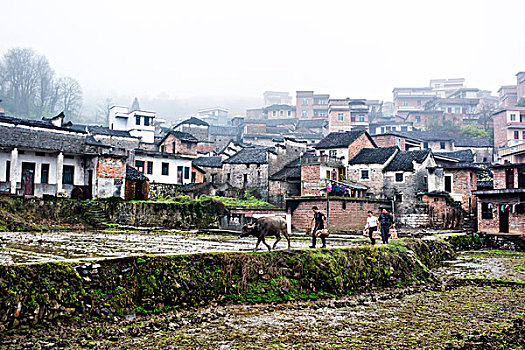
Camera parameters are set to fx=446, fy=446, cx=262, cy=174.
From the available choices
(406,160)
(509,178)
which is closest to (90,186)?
(406,160)

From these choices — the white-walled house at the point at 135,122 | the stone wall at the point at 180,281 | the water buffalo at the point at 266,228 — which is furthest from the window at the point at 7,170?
the white-walled house at the point at 135,122

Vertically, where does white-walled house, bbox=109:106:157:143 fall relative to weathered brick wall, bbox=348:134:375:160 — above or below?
above

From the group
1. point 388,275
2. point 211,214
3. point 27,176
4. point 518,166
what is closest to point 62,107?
point 27,176

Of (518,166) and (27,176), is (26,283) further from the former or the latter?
(518,166)

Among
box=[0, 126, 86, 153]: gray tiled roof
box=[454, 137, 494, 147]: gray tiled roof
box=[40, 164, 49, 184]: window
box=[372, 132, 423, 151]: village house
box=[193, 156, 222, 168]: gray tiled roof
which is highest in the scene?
box=[454, 137, 494, 147]: gray tiled roof

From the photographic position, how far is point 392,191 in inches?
1868

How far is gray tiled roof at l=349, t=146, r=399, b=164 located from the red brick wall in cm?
2687

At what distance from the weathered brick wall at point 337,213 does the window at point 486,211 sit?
999cm

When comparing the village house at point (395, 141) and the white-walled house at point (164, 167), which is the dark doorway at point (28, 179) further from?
the village house at point (395, 141)

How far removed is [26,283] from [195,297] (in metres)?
3.59

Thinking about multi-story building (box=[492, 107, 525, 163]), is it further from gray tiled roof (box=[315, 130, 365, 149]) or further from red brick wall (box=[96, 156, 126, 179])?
red brick wall (box=[96, 156, 126, 179])

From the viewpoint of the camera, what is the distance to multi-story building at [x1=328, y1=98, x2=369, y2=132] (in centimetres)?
7769

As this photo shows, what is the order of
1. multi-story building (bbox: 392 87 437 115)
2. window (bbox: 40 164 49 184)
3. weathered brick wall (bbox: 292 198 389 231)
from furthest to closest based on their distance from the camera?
1. multi-story building (bbox: 392 87 437 115)
2. weathered brick wall (bbox: 292 198 389 231)
3. window (bbox: 40 164 49 184)

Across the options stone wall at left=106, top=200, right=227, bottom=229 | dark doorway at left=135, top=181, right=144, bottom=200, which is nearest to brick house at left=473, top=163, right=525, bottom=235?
stone wall at left=106, top=200, right=227, bottom=229
